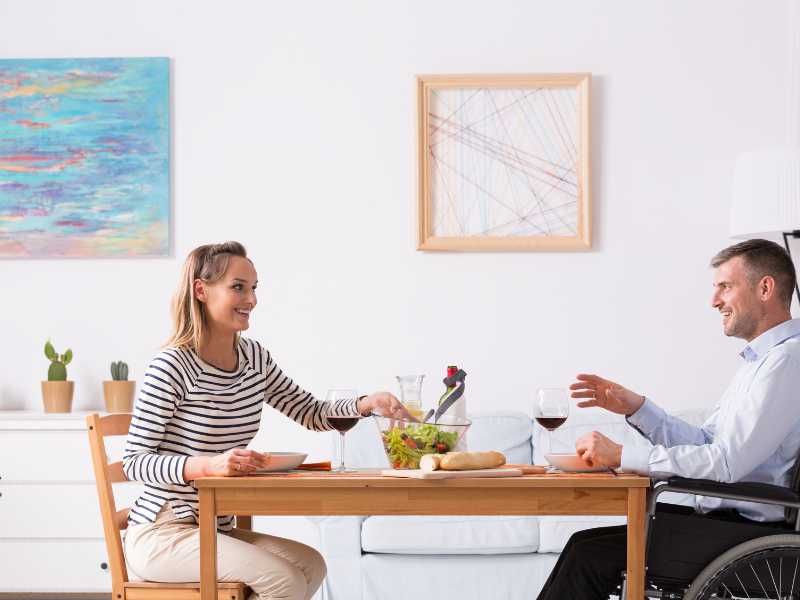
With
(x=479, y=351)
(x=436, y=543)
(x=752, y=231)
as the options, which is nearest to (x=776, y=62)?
(x=752, y=231)

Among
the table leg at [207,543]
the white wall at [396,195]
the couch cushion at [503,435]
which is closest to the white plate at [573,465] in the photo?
the table leg at [207,543]

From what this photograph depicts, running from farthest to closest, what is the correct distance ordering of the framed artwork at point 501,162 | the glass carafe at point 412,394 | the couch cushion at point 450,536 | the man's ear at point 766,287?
the framed artwork at point 501,162, the couch cushion at point 450,536, the man's ear at point 766,287, the glass carafe at point 412,394

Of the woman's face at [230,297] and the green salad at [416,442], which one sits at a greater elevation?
the woman's face at [230,297]

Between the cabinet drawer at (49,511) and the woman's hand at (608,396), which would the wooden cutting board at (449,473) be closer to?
the woman's hand at (608,396)

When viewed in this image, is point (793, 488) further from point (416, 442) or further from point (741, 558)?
point (416, 442)

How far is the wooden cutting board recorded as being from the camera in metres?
2.01

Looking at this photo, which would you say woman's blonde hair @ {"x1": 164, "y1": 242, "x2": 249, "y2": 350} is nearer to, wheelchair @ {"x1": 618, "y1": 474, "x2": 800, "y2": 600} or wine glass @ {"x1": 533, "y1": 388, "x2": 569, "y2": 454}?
wine glass @ {"x1": 533, "y1": 388, "x2": 569, "y2": 454}

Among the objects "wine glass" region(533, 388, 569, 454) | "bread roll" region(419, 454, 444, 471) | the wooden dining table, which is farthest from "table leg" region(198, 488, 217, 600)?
"wine glass" region(533, 388, 569, 454)

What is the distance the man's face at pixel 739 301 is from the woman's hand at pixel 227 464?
1205 mm

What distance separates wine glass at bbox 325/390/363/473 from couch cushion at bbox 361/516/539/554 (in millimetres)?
1124

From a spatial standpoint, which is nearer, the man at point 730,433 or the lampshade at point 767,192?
the man at point 730,433

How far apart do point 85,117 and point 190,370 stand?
7.56 feet

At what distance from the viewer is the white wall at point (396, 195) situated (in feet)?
13.8

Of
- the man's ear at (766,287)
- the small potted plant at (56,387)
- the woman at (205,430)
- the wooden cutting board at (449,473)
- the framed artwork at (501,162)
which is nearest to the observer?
the wooden cutting board at (449,473)
